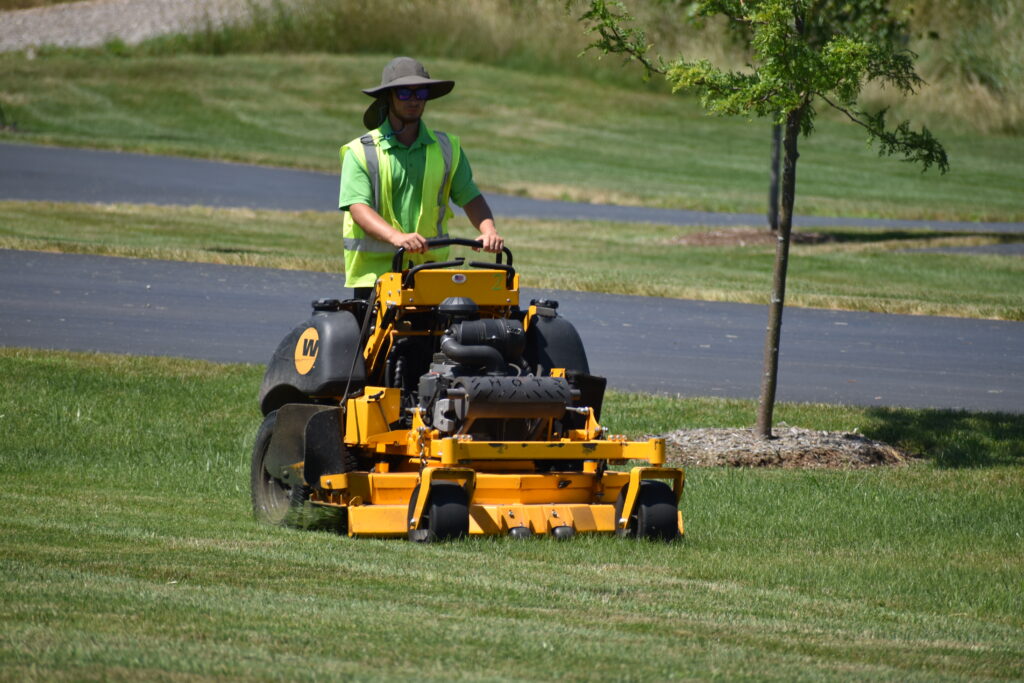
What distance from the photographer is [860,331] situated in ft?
61.6

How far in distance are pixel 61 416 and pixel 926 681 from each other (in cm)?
771

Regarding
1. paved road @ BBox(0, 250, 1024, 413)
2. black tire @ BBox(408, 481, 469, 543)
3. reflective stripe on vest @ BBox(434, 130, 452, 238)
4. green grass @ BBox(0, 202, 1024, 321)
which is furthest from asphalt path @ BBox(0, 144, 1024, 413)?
black tire @ BBox(408, 481, 469, 543)

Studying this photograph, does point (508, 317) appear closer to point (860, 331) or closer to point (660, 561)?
point (660, 561)

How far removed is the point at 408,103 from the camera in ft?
27.6

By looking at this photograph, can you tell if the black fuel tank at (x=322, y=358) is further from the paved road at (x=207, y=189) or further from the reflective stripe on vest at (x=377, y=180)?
the paved road at (x=207, y=189)

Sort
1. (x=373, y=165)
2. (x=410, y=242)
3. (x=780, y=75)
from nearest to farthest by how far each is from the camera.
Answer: (x=410, y=242) < (x=373, y=165) < (x=780, y=75)

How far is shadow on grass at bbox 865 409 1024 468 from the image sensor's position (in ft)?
38.8

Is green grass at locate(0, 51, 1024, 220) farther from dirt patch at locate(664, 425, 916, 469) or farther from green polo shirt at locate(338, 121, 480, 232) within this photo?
green polo shirt at locate(338, 121, 480, 232)

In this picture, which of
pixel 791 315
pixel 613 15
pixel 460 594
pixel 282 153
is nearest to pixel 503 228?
pixel 791 315

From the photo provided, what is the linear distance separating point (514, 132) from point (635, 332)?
32.1 meters

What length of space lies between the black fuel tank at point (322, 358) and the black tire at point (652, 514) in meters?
1.49

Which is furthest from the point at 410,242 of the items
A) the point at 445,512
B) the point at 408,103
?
the point at 445,512

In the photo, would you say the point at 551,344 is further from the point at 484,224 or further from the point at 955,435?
the point at 955,435

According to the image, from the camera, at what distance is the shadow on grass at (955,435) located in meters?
11.8
